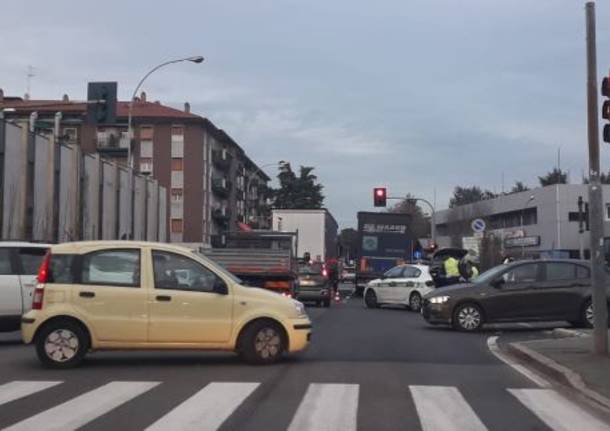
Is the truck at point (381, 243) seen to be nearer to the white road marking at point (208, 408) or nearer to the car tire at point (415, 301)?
the car tire at point (415, 301)

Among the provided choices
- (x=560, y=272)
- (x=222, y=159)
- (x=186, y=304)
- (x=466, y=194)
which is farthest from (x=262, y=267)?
(x=466, y=194)

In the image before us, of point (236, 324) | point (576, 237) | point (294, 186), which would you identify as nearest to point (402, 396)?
point (236, 324)

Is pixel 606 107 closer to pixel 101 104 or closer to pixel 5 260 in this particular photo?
pixel 5 260

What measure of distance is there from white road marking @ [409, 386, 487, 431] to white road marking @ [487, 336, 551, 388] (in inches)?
59.2

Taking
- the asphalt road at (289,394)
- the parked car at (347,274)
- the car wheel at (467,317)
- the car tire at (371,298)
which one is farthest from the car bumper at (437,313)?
the parked car at (347,274)

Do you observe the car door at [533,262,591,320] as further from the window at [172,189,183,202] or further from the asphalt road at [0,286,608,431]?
the window at [172,189,183,202]

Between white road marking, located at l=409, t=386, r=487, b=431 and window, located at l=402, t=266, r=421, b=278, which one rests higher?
window, located at l=402, t=266, r=421, b=278

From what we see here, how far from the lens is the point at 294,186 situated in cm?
11944

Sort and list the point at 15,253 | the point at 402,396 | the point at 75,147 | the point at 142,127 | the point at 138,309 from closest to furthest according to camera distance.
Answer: the point at 402,396
the point at 138,309
the point at 15,253
the point at 75,147
the point at 142,127

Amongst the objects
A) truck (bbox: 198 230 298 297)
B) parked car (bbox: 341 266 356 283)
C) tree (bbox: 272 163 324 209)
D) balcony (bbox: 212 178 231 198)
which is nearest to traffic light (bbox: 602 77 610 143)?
truck (bbox: 198 230 298 297)

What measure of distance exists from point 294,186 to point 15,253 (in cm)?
10384

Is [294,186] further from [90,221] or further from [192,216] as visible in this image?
[90,221]

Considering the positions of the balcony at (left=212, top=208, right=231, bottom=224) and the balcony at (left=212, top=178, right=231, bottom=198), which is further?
the balcony at (left=212, top=208, right=231, bottom=224)

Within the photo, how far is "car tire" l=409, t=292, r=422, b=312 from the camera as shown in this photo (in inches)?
1104
